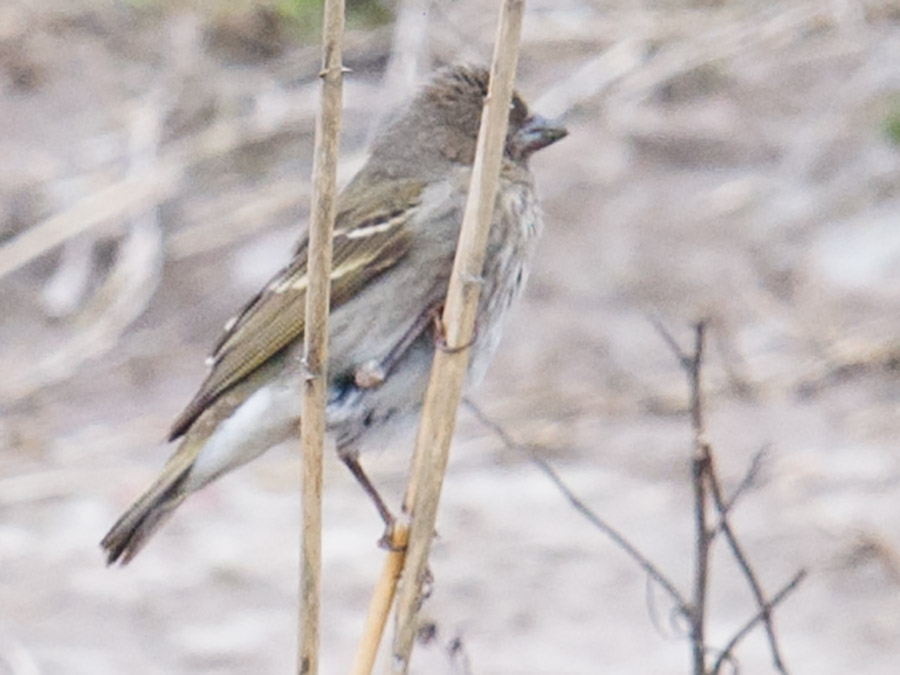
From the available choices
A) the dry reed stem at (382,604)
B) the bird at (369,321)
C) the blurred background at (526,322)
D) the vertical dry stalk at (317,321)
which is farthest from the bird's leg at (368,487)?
the blurred background at (526,322)

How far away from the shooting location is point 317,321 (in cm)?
278

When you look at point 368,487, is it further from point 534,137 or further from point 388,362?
point 534,137

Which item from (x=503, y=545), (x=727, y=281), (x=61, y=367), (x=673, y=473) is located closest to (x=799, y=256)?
(x=727, y=281)

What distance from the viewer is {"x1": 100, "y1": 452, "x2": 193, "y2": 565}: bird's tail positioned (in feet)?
12.7

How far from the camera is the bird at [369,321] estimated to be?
13.2 ft

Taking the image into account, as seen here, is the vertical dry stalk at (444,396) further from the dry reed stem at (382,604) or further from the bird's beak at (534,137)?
the bird's beak at (534,137)

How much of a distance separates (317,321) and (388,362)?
1238 millimetres

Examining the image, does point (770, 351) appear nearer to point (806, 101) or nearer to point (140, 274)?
point (806, 101)

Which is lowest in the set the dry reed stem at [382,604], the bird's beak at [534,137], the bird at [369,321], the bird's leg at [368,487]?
the dry reed stem at [382,604]

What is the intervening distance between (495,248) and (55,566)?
2270 millimetres

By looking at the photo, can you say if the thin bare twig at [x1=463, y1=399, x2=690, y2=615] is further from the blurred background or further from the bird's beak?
the blurred background

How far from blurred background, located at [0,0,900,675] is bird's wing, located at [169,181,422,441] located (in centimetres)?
119

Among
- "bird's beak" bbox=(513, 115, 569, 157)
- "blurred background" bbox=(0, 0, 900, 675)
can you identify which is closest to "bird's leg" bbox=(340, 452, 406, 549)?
"bird's beak" bbox=(513, 115, 569, 157)

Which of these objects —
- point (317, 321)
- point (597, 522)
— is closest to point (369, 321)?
point (597, 522)
